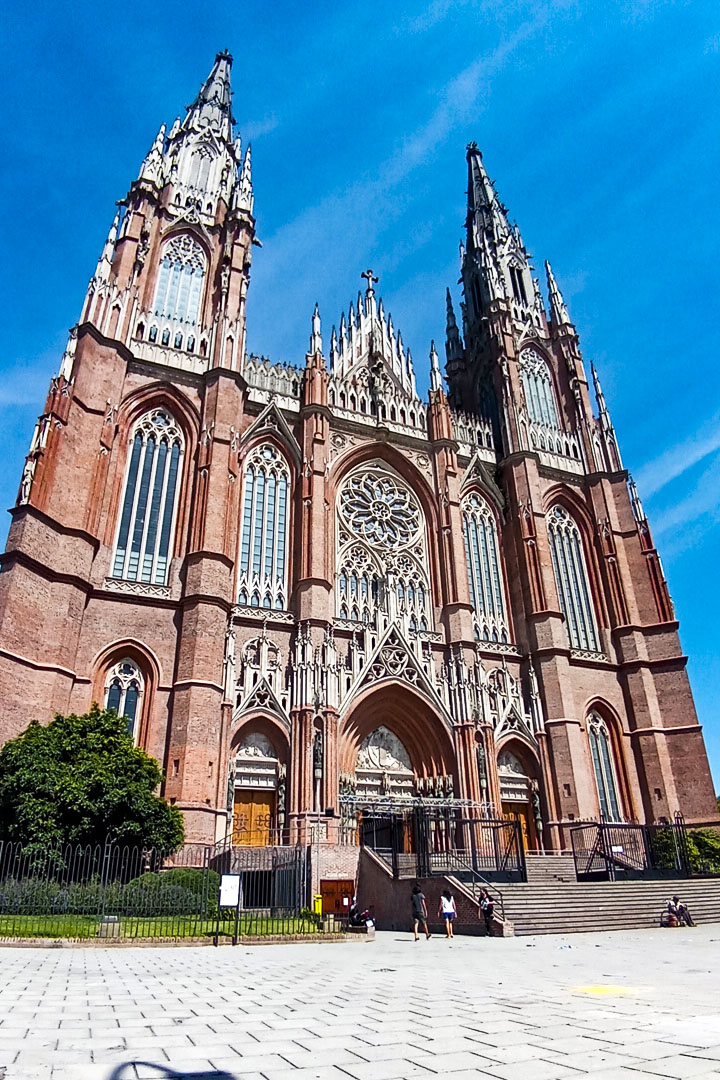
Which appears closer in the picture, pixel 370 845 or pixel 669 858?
pixel 370 845

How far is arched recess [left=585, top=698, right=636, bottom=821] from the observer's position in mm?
28812

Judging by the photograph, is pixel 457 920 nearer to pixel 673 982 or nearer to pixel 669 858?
pixel 673 982

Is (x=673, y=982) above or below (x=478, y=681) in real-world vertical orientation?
below

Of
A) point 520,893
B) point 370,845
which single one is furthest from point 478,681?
point 520,893

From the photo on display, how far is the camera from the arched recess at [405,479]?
30.5 metres

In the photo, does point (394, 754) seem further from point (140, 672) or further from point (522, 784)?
point (140, 672)

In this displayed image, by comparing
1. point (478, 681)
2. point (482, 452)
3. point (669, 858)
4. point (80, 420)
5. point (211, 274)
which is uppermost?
point (211, 274)

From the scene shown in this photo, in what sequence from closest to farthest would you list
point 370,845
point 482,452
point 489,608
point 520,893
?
point 520,893
point 370,845
point 489,608
point 482,452

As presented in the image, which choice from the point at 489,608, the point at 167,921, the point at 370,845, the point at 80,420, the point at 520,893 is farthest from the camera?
the point at 489,608

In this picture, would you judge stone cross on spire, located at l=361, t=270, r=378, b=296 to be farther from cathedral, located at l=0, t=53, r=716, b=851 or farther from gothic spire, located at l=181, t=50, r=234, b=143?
gothic spire, located at l=181, t=50, r=234, b=143

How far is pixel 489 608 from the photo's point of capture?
31.5 m

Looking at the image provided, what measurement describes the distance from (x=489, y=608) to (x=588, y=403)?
1511 cm

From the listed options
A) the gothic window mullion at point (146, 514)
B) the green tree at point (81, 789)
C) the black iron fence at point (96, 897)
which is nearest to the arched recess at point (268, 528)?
the gothic window mullion at point (146, 514)

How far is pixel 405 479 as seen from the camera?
3303cm
